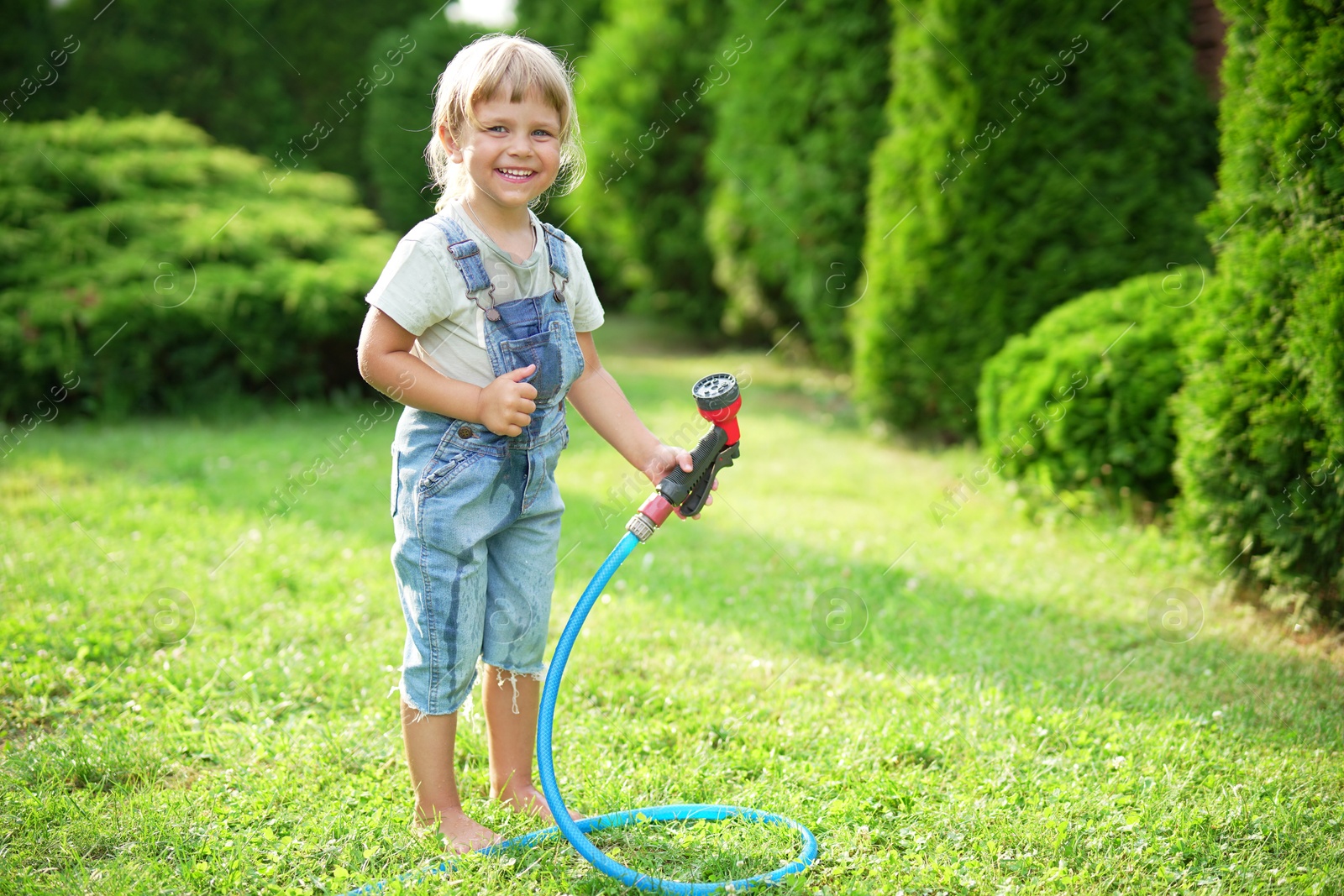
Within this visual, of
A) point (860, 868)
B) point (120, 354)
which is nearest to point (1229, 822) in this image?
point (860, 868)

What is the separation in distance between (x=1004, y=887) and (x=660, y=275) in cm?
860

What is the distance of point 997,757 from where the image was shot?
2.71 meters

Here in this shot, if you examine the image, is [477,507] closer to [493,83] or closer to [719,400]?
[719,400]

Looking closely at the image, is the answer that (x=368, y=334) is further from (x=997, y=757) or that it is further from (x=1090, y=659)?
(x=1090, y=659)

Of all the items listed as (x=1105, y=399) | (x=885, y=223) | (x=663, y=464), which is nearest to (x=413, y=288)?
(x=663, y=464)

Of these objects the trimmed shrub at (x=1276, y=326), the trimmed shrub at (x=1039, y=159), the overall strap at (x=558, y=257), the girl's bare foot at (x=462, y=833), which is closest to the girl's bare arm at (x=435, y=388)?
the overall strap at (x=558, y=257)

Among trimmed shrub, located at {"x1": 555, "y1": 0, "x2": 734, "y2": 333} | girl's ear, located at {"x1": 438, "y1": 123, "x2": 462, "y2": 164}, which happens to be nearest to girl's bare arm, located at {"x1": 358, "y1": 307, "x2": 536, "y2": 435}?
girl's ear, located at {"x1": 438, "y1": 123, "x2": 462, "y2": 164}

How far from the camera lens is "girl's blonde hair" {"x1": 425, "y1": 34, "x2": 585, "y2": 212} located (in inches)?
84.9

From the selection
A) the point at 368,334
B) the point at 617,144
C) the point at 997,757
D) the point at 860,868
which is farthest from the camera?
the point at 617,144

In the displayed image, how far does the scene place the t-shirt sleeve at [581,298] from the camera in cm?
239

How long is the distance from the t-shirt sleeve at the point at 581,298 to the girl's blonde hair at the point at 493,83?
0.73 ft

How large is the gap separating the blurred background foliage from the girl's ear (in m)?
2.72

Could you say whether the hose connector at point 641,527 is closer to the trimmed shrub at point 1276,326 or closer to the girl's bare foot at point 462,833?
the girl's bare foot at point 462,833

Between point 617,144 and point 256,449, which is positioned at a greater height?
point 617,144
